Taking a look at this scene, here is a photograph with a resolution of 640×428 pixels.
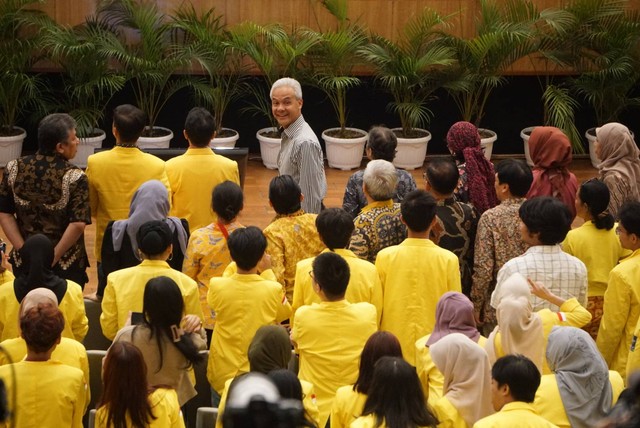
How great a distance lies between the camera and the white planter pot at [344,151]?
9688 millimetres

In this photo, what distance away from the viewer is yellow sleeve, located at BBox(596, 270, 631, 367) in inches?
182

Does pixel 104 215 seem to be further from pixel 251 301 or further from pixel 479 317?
pixel 479 317

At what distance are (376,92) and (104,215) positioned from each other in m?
5.33

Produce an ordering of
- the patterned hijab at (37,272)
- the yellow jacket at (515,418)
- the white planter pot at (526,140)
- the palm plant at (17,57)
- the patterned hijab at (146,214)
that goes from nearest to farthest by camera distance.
Result: 1. the yellow jacket at (515,418)
2. the patterned hijab at (37,272)
3. the patterned hijab at (146,214)
4. the palm plant at (17,57)
5. the white planter pot at (526,140)

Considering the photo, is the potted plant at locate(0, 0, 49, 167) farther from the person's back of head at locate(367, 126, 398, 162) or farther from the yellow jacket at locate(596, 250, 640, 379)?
the yellow jacket at locate(596, 250, 640, 379)

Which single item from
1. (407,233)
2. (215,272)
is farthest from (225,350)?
(407,233)

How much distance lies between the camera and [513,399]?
328cm

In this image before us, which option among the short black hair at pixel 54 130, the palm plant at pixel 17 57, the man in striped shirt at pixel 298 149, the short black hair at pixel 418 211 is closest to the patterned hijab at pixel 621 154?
the man in striped shirt at pixel 298 149

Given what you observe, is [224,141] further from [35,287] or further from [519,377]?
[519,377]

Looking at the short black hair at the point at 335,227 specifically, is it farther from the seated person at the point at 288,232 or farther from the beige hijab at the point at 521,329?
the beige hijab at the point at 521,329

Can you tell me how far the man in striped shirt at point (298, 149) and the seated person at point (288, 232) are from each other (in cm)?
99

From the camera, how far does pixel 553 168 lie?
5.88 meters

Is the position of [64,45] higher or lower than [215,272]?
higher

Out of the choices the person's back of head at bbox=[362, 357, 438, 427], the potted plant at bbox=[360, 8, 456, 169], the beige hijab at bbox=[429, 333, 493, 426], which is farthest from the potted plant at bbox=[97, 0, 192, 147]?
the person's back of head at bbox=[362, 357, 438, 427]
